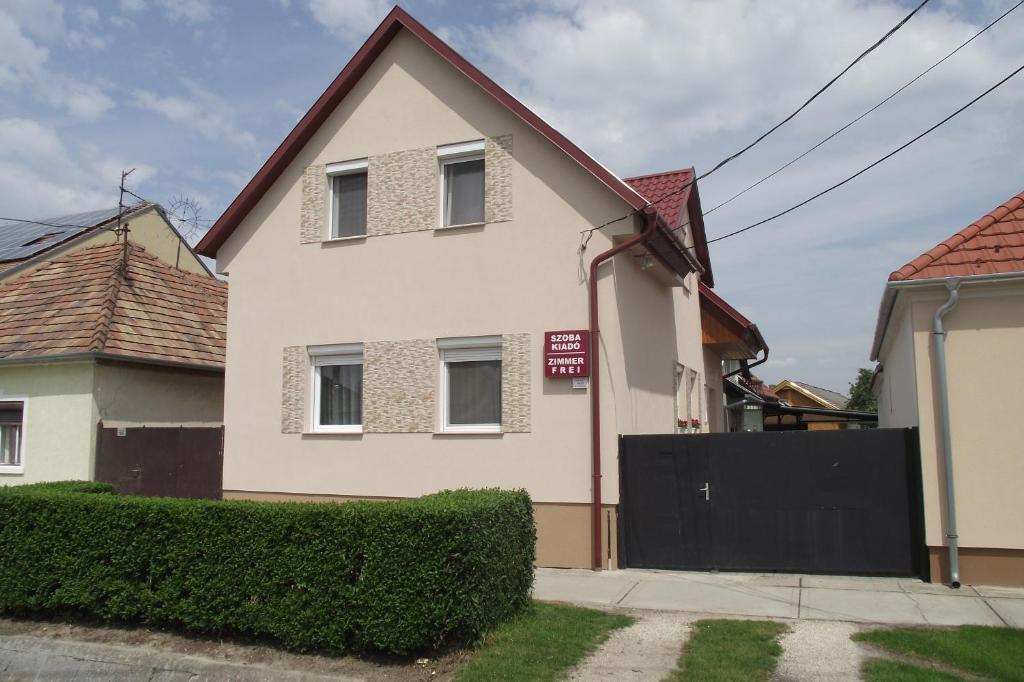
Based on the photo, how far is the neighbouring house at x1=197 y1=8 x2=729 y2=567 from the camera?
34.8 ft

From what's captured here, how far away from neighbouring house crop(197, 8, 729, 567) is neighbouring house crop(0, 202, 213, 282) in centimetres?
926

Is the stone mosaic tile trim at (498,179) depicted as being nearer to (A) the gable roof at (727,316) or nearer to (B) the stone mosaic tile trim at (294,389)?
(B) the stone mosaic tile trim at (294,389)

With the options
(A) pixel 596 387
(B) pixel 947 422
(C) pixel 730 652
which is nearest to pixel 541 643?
(C) pixel 730 652

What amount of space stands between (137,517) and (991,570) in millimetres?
8806

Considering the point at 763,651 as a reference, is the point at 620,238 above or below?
above

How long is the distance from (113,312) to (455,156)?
6.76 m

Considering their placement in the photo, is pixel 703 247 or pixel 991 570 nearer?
pixel 991 570

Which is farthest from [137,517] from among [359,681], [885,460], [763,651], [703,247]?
[703,247]

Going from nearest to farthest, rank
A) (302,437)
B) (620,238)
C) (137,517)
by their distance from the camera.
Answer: (137,517) → (620,238) → (302,437)

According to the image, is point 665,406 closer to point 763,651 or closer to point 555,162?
point 555,162

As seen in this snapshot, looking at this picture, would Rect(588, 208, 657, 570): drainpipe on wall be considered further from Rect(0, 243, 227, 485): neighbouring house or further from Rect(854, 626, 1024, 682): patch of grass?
Rect(0, 243, 227, 485): neighbouring house

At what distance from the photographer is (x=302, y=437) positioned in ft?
39.4

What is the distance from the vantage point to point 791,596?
8797 mm

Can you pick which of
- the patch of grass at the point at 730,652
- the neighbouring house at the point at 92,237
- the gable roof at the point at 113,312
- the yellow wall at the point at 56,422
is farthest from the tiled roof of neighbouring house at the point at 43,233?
the patch of grass at the point at 730,652
